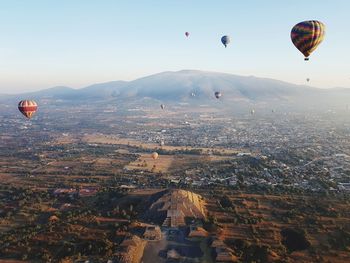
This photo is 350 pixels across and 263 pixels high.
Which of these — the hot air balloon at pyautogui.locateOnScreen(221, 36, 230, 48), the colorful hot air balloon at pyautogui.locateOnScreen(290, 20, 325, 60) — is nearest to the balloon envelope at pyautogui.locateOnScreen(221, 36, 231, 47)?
the hot air balloon at pyautogui.locateOnScreen(221, 36, 230, 48)

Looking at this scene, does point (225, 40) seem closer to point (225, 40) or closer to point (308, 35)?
point (225, 40)

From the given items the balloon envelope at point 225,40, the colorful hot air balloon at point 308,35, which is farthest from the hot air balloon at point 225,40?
the colorful hot air balloon at point 308,35

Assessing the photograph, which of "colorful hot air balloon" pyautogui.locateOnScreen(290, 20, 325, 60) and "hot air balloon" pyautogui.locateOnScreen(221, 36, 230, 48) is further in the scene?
"hot air balloon" pyautogui.locateOnScreen(221, 36, 230, 48)

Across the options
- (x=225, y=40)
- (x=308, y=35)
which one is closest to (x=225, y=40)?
(x=225, y=40)

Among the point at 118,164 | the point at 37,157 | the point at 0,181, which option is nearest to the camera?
the point at 0,181

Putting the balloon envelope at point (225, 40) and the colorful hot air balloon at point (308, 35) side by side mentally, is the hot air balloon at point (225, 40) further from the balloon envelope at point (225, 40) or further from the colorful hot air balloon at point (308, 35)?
the colorful hot air balloon at point (308, 35)

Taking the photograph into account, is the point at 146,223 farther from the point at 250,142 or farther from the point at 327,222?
the point at 250,142

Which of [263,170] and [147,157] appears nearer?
[263,170]

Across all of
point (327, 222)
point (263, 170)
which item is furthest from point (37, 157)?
point (327, 222)

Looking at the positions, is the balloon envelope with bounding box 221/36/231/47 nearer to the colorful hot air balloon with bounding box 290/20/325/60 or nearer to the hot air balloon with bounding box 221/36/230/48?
the hot air balloon with bounding box 221/36/230/48
